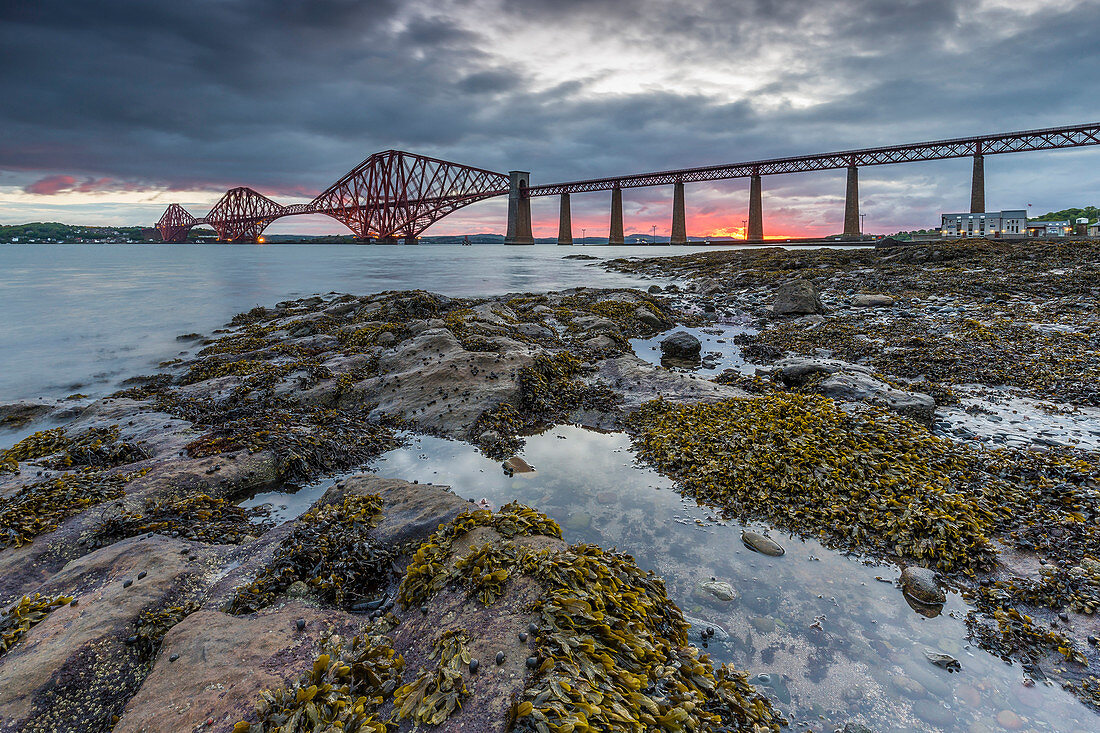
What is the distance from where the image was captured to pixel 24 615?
2.43m

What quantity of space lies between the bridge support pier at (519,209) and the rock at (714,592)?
342 ft

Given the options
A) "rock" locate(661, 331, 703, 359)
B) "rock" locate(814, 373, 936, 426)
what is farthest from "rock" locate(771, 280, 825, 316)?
"rock" locate(814, 373, 936, 426)

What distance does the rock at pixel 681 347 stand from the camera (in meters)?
9.06

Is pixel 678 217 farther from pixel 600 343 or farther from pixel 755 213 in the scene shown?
pixel 600 343

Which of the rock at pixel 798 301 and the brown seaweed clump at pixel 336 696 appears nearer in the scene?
the brown seaweed clump at pixel 336 696

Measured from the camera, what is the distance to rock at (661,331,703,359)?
9.06 metres

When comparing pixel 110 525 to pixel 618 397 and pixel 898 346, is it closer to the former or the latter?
pixel 618 397

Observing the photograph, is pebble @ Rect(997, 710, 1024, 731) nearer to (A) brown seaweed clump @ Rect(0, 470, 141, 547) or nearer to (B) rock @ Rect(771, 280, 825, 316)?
(A) brown seaweed clump @ Rect(0, 470, 141, 547)

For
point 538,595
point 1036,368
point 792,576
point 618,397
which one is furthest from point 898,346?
point 538,595

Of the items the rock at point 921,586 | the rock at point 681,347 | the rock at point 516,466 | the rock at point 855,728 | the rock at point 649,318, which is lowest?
the rock at point 855,728

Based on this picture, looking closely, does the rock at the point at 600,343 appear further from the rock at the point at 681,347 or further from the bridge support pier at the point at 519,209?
the bridge support pier at the point at 519,209

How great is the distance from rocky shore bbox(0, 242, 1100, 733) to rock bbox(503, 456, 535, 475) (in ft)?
0.17

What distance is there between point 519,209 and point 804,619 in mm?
106028

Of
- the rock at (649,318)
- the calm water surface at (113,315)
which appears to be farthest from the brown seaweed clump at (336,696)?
the rock at (649,318)
